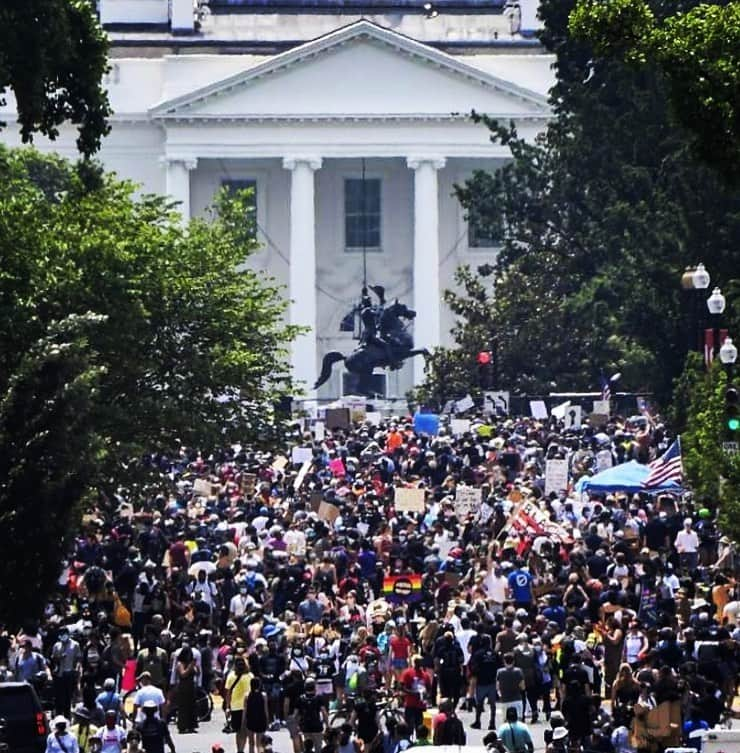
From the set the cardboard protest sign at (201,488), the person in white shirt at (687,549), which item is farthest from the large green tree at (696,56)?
the cardboard protest sign at (201,488)

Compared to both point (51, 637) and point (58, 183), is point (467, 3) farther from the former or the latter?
point (51, 637)

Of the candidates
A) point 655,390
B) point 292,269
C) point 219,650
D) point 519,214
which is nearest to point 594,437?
point 655,390

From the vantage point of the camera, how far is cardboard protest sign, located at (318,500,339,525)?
5222 cm

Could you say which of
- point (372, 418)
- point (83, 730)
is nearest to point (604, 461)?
point (372, 418)

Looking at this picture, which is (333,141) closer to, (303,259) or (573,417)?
(303,259)

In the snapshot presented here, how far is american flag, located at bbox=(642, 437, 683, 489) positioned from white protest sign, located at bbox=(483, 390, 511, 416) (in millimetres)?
25673

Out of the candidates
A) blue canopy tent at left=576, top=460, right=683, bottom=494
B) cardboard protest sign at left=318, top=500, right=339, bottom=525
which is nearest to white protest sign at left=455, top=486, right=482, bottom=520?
blue canopy tent at left=576, top=460, right=683, bottom=494

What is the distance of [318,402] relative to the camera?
97.6 meters

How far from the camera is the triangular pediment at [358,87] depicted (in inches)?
4225

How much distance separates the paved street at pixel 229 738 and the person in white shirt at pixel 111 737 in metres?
3.28

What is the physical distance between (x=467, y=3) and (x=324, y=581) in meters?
77.4

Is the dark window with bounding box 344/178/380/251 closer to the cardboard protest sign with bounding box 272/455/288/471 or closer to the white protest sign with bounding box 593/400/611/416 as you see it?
the white protest sign with bounding box 593/400/611/416

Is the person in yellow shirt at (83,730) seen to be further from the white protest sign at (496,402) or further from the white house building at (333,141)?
the white house building at (333,141)

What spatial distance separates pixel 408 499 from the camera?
173 feet
